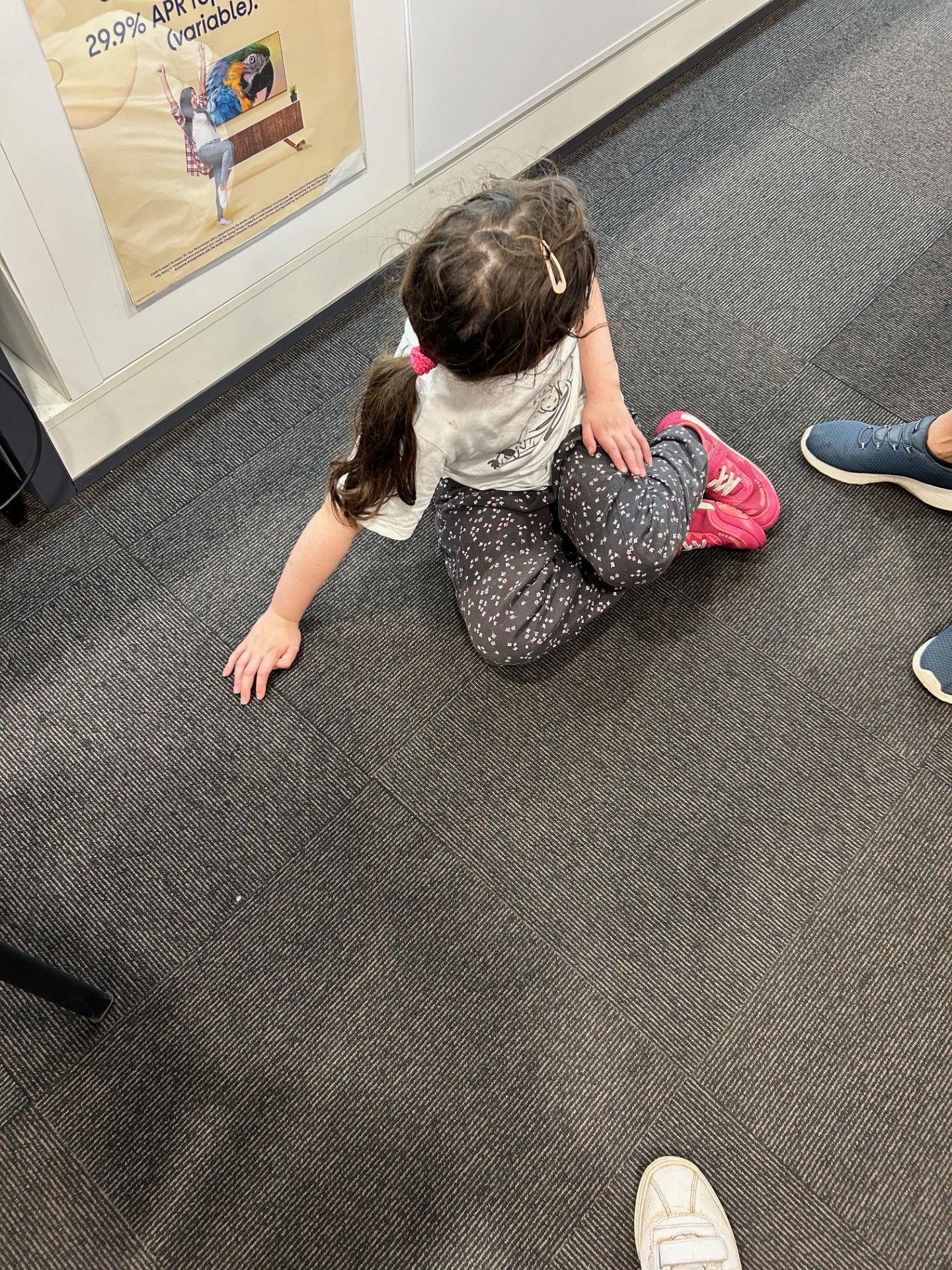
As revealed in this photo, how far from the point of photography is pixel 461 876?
3.88 feet

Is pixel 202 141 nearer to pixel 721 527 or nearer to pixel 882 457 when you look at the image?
pixel 721 527

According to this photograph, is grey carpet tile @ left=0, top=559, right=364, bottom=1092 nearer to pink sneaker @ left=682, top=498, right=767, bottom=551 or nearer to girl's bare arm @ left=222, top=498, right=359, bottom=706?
girl's bare arm @ left=222, top=498, right=359, bottom=706

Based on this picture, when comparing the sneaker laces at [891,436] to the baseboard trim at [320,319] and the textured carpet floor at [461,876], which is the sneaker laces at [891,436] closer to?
the textured carpet floor at [461,876]

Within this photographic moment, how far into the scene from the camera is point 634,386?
1.58m

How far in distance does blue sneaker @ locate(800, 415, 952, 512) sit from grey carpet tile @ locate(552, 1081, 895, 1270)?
3.06 feet

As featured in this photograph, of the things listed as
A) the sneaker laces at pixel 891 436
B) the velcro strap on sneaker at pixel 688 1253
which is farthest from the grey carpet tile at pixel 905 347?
the velcro strap on sneaker at pixel 688 1253

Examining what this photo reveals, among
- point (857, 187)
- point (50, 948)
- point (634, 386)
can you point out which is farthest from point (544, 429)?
point (857, 187)

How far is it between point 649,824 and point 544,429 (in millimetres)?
519

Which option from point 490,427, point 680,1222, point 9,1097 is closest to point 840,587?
point 490,427

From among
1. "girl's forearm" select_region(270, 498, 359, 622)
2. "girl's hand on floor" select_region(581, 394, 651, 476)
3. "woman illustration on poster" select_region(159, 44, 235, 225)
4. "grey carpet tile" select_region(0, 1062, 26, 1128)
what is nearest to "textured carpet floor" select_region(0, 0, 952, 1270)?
"grey carpet tile" select_region(0, 1062, 26, 1128)

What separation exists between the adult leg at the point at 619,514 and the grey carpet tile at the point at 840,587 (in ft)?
0.53

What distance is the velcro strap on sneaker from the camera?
3.17ft

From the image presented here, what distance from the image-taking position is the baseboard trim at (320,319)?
Result: 4.81ft

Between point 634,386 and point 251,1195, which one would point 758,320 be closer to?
point 634,386
